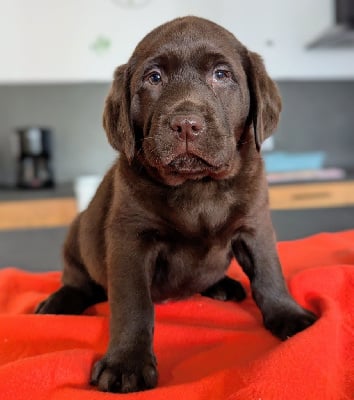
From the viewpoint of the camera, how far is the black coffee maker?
11.0ft

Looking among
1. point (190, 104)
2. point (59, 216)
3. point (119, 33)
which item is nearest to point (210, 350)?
point (190, 104)

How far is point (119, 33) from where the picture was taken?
3.68 m

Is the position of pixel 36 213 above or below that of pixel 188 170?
below

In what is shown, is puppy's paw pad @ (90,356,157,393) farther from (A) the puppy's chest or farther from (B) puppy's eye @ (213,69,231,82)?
(B) puppy's eye @ (213,69,231,82)

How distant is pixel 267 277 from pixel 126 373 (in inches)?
15.7

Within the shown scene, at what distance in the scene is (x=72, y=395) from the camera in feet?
2.57

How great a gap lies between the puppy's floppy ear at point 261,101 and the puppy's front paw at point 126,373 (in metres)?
0.52

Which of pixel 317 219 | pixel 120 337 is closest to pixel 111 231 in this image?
pixel 120 337

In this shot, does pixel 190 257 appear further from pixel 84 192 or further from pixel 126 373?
pixel 84 192

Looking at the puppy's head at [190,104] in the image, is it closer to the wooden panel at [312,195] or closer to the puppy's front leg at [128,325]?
the puppy's front leg at [128,325]

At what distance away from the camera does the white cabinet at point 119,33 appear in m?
3.56

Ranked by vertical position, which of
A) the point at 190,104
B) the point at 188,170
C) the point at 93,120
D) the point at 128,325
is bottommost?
the point at 128,325

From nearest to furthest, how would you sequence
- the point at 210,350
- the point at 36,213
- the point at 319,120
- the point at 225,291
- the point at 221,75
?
the point at 210,350 → the point at 221,75 → the point at 225,291 → the point at 36,213 → the point at 319,120

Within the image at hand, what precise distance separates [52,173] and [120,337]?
2830 millimetres
